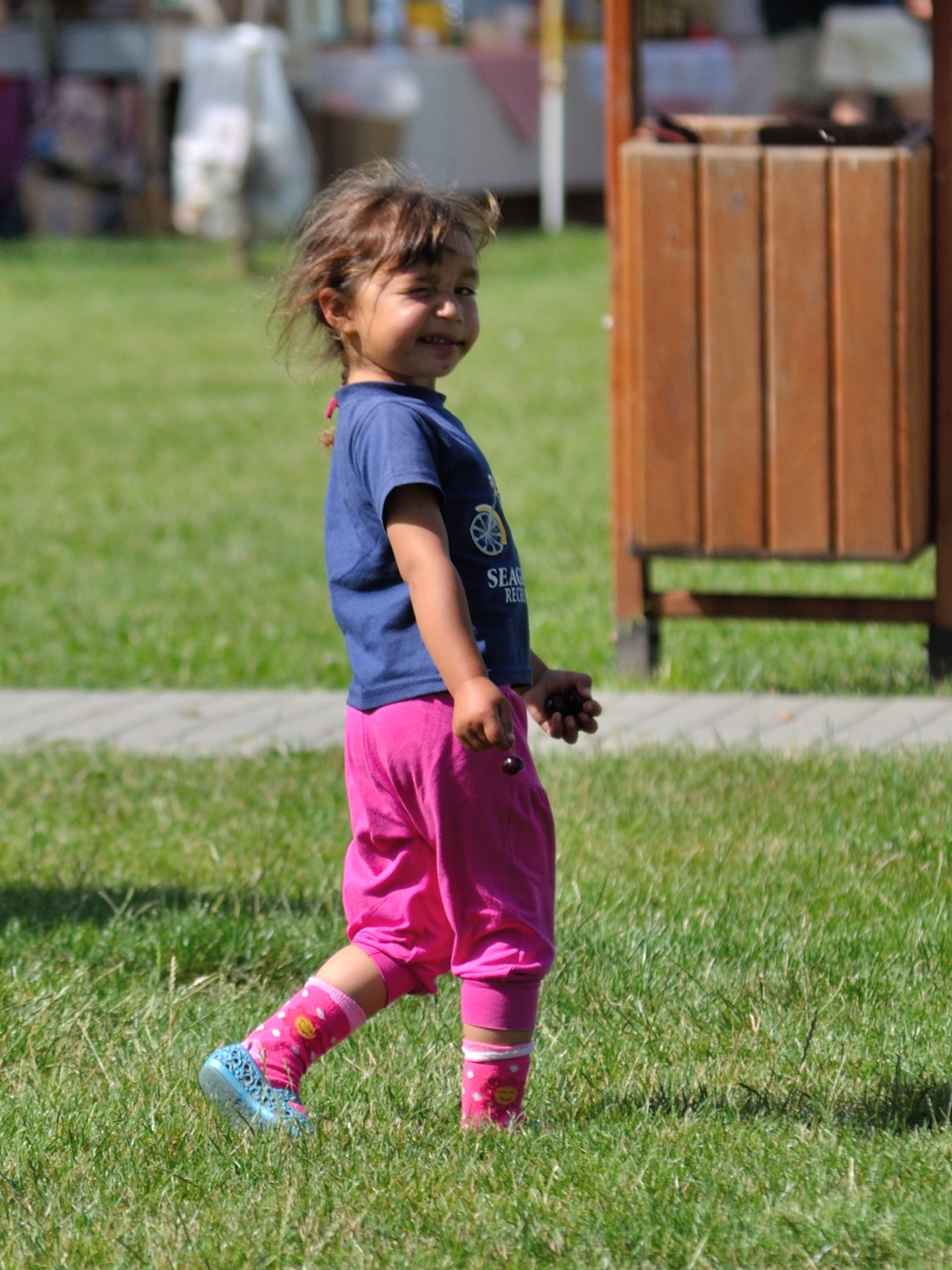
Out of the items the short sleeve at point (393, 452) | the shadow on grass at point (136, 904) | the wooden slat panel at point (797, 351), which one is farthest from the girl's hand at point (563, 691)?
the wooden slat panel at point (797, 351)

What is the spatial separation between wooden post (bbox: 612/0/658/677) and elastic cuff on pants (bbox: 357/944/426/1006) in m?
2.94

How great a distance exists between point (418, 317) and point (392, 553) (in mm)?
343

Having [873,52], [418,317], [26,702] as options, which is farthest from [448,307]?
[873,52]

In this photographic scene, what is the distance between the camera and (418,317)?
9.37 ft

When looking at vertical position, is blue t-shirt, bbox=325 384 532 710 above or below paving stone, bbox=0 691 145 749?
above

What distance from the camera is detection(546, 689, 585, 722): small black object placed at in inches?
115

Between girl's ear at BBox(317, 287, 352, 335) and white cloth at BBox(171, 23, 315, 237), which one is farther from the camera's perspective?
white cloth at BBox(171, 23, 315, 237)

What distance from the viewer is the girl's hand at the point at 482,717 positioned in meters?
2.59

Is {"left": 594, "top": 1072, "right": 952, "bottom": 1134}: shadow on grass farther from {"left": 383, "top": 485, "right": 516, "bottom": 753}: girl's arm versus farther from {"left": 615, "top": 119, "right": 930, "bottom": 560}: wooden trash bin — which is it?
{"left": 615, "top": 119, "right": 930, "bottom": 560}: wooden trash bin

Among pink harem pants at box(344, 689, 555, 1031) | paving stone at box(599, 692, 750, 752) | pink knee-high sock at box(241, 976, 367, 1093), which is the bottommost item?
paving stone at box(599, 692, 750, 752)

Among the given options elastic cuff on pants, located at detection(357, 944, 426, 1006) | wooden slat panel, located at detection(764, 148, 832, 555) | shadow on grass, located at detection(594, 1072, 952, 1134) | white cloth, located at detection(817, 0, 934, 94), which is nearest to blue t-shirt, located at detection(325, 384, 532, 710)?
elastic cuff on pants, located at detection(357, 944, 426, 1006)

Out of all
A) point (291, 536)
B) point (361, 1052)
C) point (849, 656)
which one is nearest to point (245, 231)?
point (291, 536)

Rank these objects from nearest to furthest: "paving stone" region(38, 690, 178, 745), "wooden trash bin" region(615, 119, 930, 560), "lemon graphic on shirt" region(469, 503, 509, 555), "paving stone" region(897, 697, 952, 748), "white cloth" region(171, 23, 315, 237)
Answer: "lemon graphic on shirt" region(469, 503, 509, 555) → "paving stone" region(897, 697, 952, 748) → "wooden trash bin" region(615, 119, 930, 560) → "paving stone" region(38, 690, 178, 745) → "white cloth" region(171, 23, 315, 237)

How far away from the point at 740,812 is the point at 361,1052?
57.9 inches
